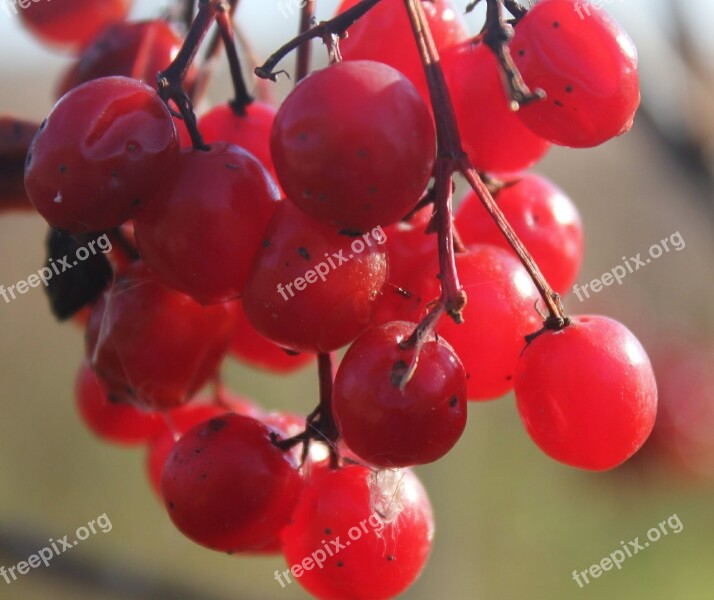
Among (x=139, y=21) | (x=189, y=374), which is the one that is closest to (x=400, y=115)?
(x=189, y=374)

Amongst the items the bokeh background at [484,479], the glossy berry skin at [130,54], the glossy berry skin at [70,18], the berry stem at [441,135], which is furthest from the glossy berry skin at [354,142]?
the bokeh background at [484,479]

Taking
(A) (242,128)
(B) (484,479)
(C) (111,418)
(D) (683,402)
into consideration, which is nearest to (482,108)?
(A) (242,128)

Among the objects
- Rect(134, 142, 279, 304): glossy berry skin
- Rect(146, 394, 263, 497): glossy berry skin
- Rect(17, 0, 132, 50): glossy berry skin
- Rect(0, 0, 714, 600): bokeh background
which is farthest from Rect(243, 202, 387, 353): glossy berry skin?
Rect(0, 0, 714, 600): bokeh background

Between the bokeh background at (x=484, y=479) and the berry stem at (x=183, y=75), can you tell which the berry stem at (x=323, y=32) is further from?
the bokeh background at (x=484, y=479)

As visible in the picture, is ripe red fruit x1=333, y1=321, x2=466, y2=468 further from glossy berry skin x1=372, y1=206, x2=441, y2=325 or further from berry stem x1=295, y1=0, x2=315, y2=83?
berry stem x1=295, y1=0, x2=315, y2=83

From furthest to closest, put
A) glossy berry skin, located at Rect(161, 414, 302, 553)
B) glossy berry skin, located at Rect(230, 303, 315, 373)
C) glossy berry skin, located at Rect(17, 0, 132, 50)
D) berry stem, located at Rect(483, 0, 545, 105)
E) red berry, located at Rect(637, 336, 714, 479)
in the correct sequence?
1. red berry, located at Rect(637, 336, 714, 479)
2. glossy berry skin, located at Rect(17, 0, 132, 50)
3. glossy berry skin, located at Rect(230, 303, 315, 373)
4. glossy berry skin, located at Rect(161, 414, 302, 553)
5. berry stem, located at Rect(483, 0, 545, 105)

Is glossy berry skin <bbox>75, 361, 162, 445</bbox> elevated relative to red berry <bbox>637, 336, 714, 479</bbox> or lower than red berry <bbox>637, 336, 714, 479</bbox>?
elevated

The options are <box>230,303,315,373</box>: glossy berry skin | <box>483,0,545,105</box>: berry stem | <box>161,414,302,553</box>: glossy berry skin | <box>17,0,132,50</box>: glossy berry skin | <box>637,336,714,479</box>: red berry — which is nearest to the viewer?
<box>483,0,545,105</box>: berry stem

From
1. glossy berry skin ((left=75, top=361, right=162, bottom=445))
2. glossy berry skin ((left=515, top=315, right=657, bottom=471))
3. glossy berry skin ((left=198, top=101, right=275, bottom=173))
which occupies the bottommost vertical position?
glossy berry skin ((left=75, top=361, right=162, bottom=445))

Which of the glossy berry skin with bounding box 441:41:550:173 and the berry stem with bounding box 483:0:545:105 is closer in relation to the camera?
the berry stem with bounding box 483:0:545:105
